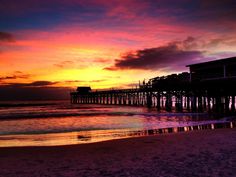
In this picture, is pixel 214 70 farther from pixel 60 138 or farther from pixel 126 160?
pixel 126 160

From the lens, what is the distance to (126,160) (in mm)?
8812

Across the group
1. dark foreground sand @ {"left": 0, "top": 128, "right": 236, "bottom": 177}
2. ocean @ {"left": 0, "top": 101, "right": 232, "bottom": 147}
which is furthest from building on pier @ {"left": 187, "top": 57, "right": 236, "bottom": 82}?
dark foreground sand @ {"left": 0, "top": 128, "right": 236, "bottom": 177}

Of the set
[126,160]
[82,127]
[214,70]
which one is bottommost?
[82,127]

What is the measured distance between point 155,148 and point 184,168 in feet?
10.6

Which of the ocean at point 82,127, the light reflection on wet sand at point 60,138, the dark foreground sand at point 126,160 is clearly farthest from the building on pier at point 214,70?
the dark foreground sand at point 126,160

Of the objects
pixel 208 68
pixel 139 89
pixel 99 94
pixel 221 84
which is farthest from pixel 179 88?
pixel 99 94

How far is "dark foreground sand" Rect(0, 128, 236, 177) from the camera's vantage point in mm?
7344

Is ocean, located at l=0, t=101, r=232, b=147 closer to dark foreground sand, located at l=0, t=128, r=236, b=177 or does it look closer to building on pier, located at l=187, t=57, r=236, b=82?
dark foreground sand, located at l=0, t=128, r=236, b=177

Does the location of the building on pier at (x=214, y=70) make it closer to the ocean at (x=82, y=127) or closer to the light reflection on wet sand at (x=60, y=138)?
the ocean at (x=82, y=127)

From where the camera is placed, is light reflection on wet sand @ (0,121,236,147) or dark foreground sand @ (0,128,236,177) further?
light reflection on wet sand @ (0,121,236,147)

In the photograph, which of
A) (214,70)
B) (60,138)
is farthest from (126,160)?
(214,70)

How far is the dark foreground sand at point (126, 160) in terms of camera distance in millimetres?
7344

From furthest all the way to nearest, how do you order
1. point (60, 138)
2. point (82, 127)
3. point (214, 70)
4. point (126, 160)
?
1. point (214, 70)
2. point (82, 127)
3. point (60, 138)
4. point (126, 160)

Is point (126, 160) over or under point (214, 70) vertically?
under
